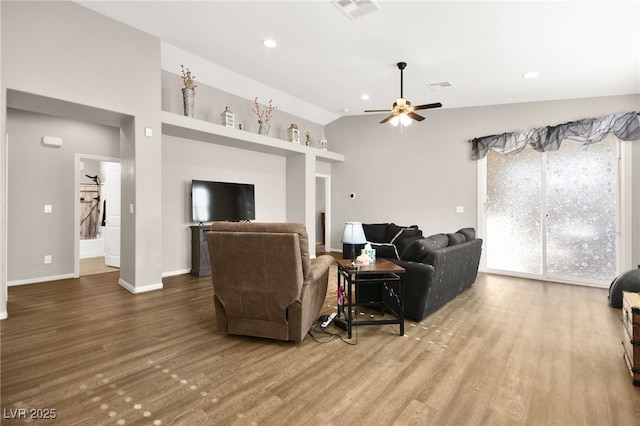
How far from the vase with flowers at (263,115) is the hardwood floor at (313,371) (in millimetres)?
3557

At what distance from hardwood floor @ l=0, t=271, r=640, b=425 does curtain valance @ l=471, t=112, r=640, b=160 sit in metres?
2.88

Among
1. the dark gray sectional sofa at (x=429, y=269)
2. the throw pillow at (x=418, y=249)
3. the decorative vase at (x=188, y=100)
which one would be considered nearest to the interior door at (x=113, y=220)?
the decorative vase at (x=188, y=100)

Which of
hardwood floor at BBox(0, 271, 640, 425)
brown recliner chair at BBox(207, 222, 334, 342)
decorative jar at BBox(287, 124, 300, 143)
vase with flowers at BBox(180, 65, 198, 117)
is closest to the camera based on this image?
hardwood floor at BBox(0, 271, 640, 425)

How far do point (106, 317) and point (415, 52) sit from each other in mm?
4868

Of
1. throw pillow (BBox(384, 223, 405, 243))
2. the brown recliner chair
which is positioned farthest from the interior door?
throw pillow (BBox(384, 223, 405, 243))

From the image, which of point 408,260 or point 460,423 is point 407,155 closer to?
point 408,260

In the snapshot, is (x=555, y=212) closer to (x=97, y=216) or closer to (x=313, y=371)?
(x=313, y=371)

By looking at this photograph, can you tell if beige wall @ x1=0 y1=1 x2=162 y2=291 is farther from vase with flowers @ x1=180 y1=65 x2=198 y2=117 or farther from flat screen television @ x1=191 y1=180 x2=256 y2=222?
flat screen television @ x1=191 y1=180 x2=256 y2=222

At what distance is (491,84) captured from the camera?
16.3 ft

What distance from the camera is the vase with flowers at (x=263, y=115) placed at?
19.4 feet

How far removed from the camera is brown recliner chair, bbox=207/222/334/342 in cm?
244

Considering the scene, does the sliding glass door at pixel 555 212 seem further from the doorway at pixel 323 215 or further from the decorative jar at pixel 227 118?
the decorative jar at pixel 227 118

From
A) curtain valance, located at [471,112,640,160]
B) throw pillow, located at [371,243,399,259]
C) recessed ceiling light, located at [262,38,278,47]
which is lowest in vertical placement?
throw pillow, located at [371,243,399,259]

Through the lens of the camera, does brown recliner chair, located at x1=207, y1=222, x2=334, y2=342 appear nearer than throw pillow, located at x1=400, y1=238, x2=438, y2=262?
Yes
